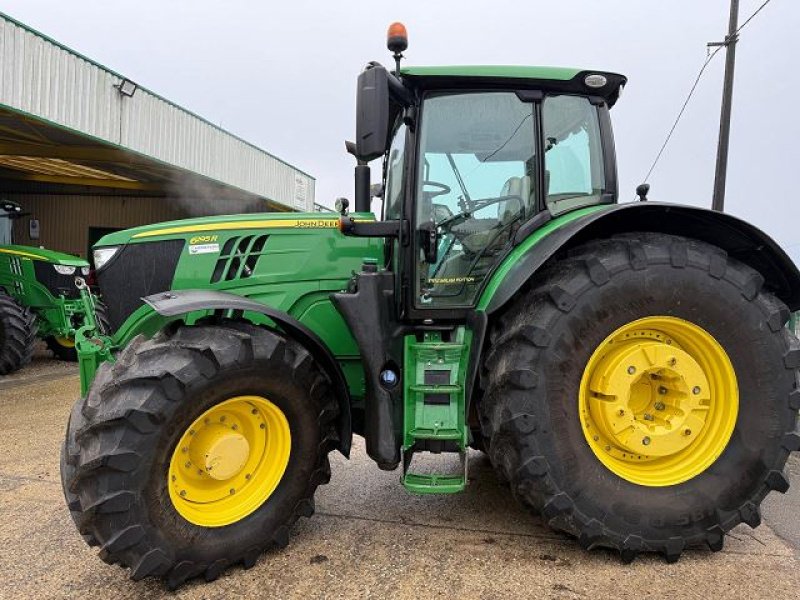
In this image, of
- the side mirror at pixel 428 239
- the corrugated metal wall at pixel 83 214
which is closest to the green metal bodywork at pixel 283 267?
the side mirror at pixel 428 239

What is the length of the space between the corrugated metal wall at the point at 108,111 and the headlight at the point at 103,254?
18.8 feet

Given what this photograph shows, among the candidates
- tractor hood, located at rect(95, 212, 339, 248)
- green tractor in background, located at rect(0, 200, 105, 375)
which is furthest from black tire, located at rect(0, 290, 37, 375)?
tractor hood, located at rect(95, 212, 339, 248)

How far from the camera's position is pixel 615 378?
256 centimetres

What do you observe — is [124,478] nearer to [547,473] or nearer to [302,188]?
[547,473]

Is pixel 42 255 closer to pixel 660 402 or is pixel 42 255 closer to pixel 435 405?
pixel 435 405

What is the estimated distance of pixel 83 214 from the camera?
642 inches

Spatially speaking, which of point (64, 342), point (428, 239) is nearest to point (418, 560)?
point (428, 239)

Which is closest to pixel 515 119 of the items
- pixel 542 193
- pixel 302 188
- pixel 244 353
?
pixel 542 193

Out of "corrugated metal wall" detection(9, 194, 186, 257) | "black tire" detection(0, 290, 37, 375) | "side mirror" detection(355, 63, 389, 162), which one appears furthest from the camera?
"corrugated metal wall" detection(9, 194, 186, 257)

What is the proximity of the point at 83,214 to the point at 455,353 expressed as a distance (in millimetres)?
16663

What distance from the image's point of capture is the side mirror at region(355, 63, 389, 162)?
2404 millimetres

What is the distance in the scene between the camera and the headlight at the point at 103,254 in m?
3.08

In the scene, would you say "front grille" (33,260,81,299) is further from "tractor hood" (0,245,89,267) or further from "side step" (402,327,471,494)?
"side step" (402,327,471,494)

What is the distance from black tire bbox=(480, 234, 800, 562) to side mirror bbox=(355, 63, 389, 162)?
97 cm
